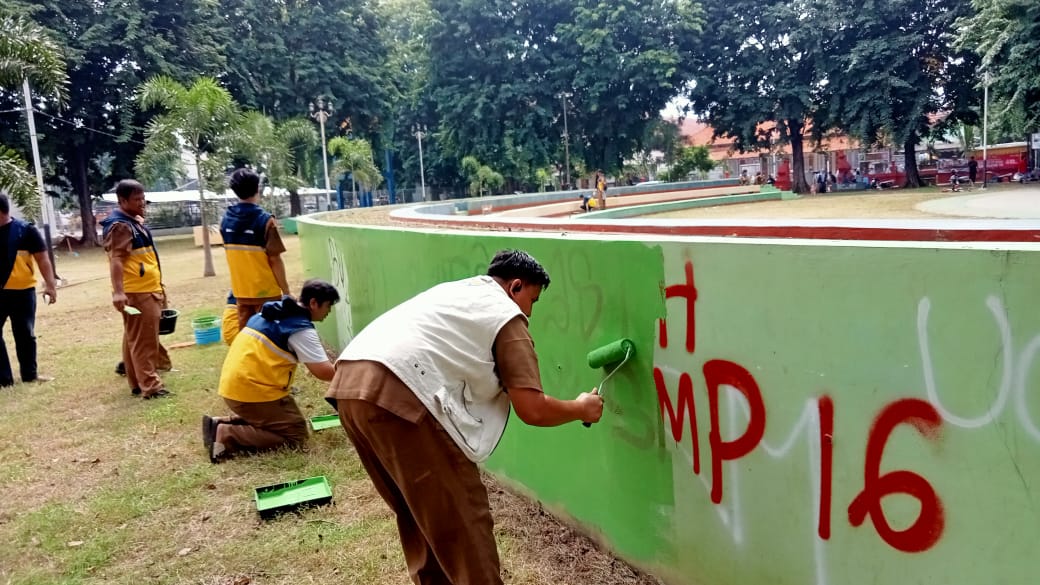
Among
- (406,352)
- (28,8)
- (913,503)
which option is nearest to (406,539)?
(406,352)

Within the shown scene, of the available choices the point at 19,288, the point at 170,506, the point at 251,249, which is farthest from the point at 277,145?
the point at 170,506

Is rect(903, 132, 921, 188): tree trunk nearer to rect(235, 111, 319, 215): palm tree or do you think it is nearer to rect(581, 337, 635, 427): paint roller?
rect(235, 111, 319, 215): palm tree

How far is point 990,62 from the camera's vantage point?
912 inches

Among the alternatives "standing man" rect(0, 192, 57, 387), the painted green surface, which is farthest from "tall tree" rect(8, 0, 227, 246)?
"standing man" rect(0, 192, 57, 387)

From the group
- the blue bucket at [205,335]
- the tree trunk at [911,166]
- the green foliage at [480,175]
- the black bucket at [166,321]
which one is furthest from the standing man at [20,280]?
the tree trunk at [911,166]

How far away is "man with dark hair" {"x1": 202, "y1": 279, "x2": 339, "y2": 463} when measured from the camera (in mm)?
4156

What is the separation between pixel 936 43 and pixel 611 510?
35.0 m

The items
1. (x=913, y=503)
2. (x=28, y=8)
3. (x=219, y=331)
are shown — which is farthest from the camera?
(x=28, y=8)

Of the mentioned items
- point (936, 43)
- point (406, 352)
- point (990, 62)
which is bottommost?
point (406, 352)

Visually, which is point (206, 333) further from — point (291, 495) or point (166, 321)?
point (291, 495)

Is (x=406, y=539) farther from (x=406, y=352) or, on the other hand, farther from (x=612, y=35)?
(x=612, y=35)

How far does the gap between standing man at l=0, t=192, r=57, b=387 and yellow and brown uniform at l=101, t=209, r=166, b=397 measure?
104 centimetres

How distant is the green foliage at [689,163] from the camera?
48969 mm

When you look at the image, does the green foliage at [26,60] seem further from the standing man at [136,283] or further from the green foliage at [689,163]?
the green foliage at [689,163]
